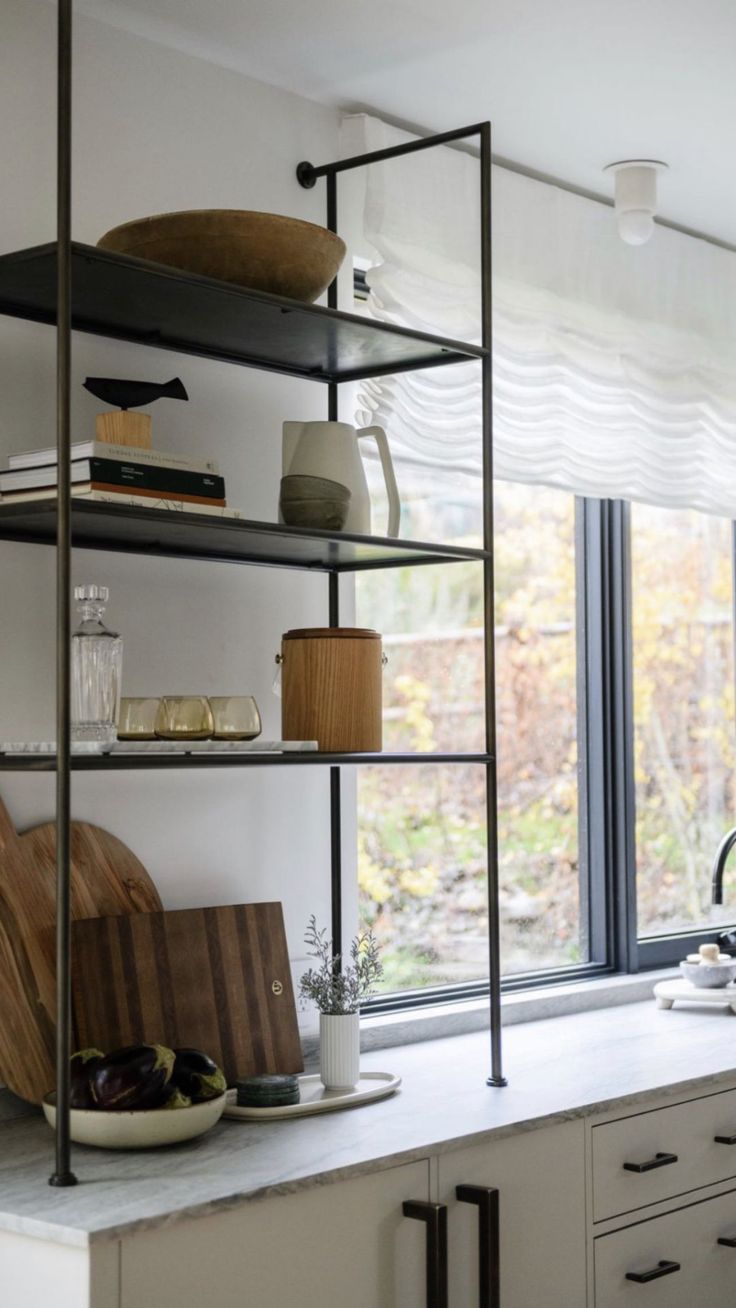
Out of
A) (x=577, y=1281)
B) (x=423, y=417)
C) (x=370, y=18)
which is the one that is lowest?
(x=577, y=1281)

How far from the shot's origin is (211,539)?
2404 millimetres

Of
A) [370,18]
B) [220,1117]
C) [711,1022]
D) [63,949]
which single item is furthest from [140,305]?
[711,1022]

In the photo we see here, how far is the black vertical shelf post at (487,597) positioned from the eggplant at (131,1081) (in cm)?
66

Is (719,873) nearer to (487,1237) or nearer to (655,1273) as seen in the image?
(655,1273)

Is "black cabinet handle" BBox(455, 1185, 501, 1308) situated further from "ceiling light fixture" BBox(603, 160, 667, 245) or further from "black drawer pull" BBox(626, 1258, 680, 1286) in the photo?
"ceiling light fixture" BBox(603, 160, 667, 245)

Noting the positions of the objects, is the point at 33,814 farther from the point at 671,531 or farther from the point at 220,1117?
the point at 671,531

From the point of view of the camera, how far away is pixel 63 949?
6.36 ft

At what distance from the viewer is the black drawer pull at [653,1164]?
95.7 inches

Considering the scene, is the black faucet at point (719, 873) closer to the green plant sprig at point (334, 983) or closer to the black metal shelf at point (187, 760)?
the green plant sprig at point (334, 983)

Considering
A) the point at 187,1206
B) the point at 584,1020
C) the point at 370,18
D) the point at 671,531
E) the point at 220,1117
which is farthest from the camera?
the point at 671,531

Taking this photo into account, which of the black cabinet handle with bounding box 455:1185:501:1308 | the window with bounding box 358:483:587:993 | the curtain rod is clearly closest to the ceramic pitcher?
the window with bounding box 358:483:587:993

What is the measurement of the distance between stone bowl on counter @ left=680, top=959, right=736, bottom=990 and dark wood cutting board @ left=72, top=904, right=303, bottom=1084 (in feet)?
3.79

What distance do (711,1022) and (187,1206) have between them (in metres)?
1.64

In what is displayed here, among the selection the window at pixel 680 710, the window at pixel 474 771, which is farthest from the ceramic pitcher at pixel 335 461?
the window at pixel 680 710
